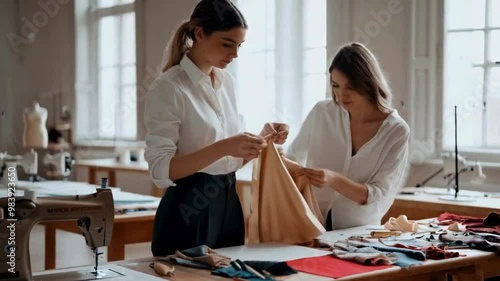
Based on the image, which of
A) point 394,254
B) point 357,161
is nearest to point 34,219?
point 394,254

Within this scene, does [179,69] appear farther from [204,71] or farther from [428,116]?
[428,116]

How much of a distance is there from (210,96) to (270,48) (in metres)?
4.21

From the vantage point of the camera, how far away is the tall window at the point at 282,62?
21.1 feet

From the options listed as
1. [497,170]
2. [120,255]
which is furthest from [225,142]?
[497,170]

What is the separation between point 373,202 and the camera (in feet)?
10.0

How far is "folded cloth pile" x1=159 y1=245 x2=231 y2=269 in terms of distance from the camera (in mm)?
2242

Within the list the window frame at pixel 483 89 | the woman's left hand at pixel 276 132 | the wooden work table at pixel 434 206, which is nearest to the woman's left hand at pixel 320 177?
the woman's left hand at pixel 276 132

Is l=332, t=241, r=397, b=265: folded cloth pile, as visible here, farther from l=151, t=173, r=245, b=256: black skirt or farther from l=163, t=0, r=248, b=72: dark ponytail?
l=163, t=0, r=248, b=72: dark ponytail

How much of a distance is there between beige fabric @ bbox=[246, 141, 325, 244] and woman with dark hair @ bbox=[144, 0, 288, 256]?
10 centimetres

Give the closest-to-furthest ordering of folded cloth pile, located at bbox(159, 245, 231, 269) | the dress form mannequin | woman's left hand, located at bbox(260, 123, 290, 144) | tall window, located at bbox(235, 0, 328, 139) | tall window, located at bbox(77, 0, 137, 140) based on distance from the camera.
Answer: folded cloth pile, located at bbox(159, 245, 231, 269)
woman's left hand, located at bbox(260, 123, 290, 144)
tall window, located at bbox(235, 0, 328, 139)
the dress form mannequin
tall window, located at bbox(77, 0, 137, 140)

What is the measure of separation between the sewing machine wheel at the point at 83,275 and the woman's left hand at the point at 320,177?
3.30ft

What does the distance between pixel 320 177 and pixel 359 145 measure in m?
0.35

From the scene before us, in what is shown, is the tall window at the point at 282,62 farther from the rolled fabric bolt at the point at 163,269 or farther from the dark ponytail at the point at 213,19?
the rolled fabric bolt at the point at 163,269

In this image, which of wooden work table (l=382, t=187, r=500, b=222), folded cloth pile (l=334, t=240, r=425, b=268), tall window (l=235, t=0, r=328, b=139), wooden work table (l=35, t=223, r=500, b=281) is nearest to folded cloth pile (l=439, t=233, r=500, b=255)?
wooden work table (l=35, t=223, r=500, b=281)
